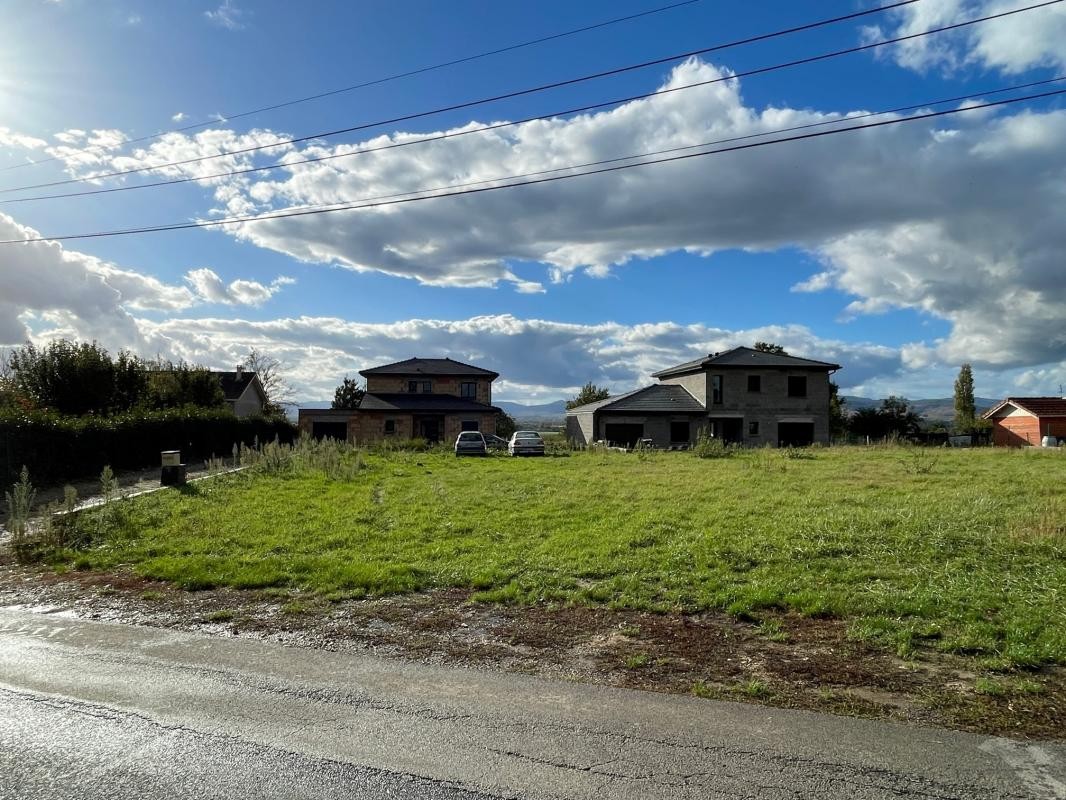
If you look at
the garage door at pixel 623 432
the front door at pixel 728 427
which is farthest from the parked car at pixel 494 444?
the front door at pixel 728 427

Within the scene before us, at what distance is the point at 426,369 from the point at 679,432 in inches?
764

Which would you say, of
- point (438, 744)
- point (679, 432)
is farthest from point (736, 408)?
point (438, 744)

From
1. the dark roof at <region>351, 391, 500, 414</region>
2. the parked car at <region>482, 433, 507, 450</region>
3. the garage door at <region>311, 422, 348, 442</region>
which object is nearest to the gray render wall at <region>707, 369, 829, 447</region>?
the parked car at <region>482, 433, 507, 450</region>

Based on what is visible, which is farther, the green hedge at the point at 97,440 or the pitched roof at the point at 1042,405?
the pitched roof at the point at 1042,405

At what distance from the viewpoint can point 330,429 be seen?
51.0 metres

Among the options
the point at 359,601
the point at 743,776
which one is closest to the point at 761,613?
the point at 743,776

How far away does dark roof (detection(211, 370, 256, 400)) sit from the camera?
58.1 meters

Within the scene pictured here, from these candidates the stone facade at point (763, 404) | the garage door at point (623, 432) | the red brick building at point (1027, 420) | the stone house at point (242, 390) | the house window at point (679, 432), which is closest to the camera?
the garage door at point (623, 432)

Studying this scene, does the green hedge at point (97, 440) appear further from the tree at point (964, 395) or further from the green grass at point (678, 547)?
the tree at point (964, 395)

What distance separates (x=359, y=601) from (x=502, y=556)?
8.04 feet

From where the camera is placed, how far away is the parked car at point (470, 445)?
36156 mm

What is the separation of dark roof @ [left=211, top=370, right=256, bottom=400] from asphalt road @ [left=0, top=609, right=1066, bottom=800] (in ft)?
185

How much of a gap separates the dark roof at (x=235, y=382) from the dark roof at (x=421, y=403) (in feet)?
49.0

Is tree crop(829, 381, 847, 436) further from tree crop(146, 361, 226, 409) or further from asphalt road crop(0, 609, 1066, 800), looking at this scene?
asphalt road crop(0, 609, 1066, 800)
